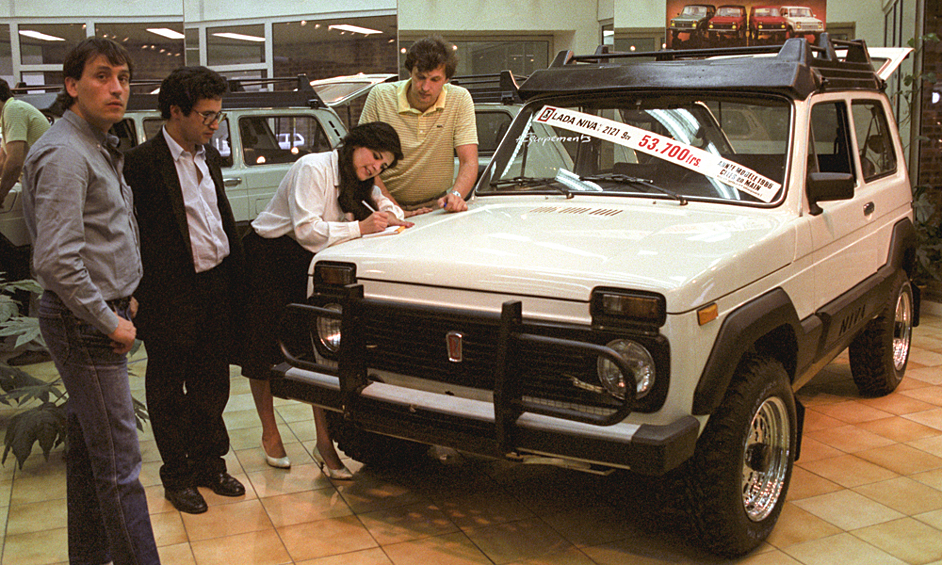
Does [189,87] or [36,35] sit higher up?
[36,35]

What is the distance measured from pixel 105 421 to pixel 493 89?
710 centimetres

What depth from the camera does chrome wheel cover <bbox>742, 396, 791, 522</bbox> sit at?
3402 millimetres

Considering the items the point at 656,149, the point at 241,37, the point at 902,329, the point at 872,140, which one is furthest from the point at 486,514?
the point at 241,37

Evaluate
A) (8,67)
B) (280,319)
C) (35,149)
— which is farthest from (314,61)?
(35,149)

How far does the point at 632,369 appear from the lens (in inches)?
111

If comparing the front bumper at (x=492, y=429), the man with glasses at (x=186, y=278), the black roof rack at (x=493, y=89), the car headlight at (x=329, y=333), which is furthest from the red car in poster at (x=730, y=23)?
the front bumper at (x=492, y=429)

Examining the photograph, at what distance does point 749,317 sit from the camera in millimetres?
3051

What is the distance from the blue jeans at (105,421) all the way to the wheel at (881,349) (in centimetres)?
415

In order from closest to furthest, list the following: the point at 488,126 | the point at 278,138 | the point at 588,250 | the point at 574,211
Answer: the point at 588,250 < the point at 574,211 < the point at 278,138 < the point at 488,126

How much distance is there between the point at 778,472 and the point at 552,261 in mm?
1386

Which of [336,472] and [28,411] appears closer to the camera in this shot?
[336,472]

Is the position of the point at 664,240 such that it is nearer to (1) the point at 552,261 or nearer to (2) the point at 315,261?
(1) the point at 552,261

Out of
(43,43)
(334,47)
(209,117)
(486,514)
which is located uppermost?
(334,47)

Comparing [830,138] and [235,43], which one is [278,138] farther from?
[830,138]
